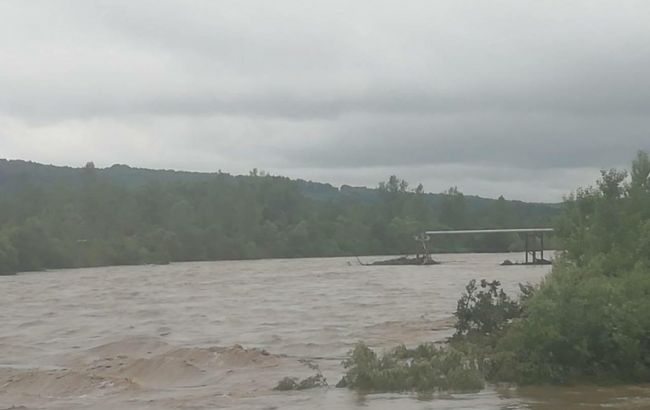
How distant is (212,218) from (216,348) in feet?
439

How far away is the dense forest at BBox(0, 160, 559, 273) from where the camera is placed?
12938cm

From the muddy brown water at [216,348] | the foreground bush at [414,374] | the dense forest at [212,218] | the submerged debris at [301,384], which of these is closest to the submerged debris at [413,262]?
the dense forest at [212,218]

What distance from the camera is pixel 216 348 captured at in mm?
25938

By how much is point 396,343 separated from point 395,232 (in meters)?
142

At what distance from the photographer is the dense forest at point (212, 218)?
12938 cm

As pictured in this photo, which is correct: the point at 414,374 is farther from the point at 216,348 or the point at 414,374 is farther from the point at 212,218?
the point at 212,218

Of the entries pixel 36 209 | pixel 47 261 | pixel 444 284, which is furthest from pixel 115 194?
pixel 444 284

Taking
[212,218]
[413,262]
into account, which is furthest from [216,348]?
[212,218]

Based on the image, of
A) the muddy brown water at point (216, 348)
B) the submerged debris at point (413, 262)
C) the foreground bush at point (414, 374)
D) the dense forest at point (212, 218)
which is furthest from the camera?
the dense forest at point (212, 218)

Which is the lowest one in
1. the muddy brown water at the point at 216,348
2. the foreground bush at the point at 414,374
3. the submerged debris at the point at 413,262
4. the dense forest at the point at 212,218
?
the muddy brown water at the point at 216,348

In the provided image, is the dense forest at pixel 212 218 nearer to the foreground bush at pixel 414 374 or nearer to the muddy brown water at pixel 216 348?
the muddy brown water at pixel 216 348

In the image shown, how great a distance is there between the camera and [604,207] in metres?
31.9

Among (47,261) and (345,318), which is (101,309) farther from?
(47,261)

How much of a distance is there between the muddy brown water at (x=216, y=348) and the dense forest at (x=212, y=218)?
68784 mm
